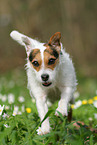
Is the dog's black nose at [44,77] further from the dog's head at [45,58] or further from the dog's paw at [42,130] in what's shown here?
the dog's paw at [42,130]

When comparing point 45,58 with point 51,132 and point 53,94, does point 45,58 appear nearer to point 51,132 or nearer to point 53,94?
point 53,94

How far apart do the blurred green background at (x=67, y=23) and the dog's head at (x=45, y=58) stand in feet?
22.5

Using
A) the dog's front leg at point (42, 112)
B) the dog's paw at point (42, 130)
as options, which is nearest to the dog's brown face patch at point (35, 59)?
the dog's front leg at point (42, 112)

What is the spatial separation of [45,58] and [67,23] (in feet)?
25.8

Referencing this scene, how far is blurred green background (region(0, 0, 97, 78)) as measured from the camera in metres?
10.5

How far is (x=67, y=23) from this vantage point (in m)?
10.7

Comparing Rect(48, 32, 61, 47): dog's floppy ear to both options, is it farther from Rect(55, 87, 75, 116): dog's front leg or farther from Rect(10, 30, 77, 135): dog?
Rect(55, 87, 75, 116): dog's front leg

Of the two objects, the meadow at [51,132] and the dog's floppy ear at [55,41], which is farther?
the dog's floppy ear at [55,41]

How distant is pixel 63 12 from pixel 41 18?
→ 176 cm

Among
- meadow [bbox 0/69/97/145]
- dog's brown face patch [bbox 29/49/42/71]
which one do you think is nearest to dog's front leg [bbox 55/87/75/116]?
meadow [bbox 0/69/97/145]

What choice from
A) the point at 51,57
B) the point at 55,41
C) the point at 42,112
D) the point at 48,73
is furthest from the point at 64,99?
the point at 55,41

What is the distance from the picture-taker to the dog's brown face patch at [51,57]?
123 inches

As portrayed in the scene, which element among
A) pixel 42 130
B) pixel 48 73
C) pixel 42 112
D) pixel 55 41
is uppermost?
pixel 55 41

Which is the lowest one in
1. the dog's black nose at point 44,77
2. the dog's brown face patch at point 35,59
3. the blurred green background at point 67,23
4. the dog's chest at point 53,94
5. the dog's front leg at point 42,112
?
the dog's front leg at point 42,112
